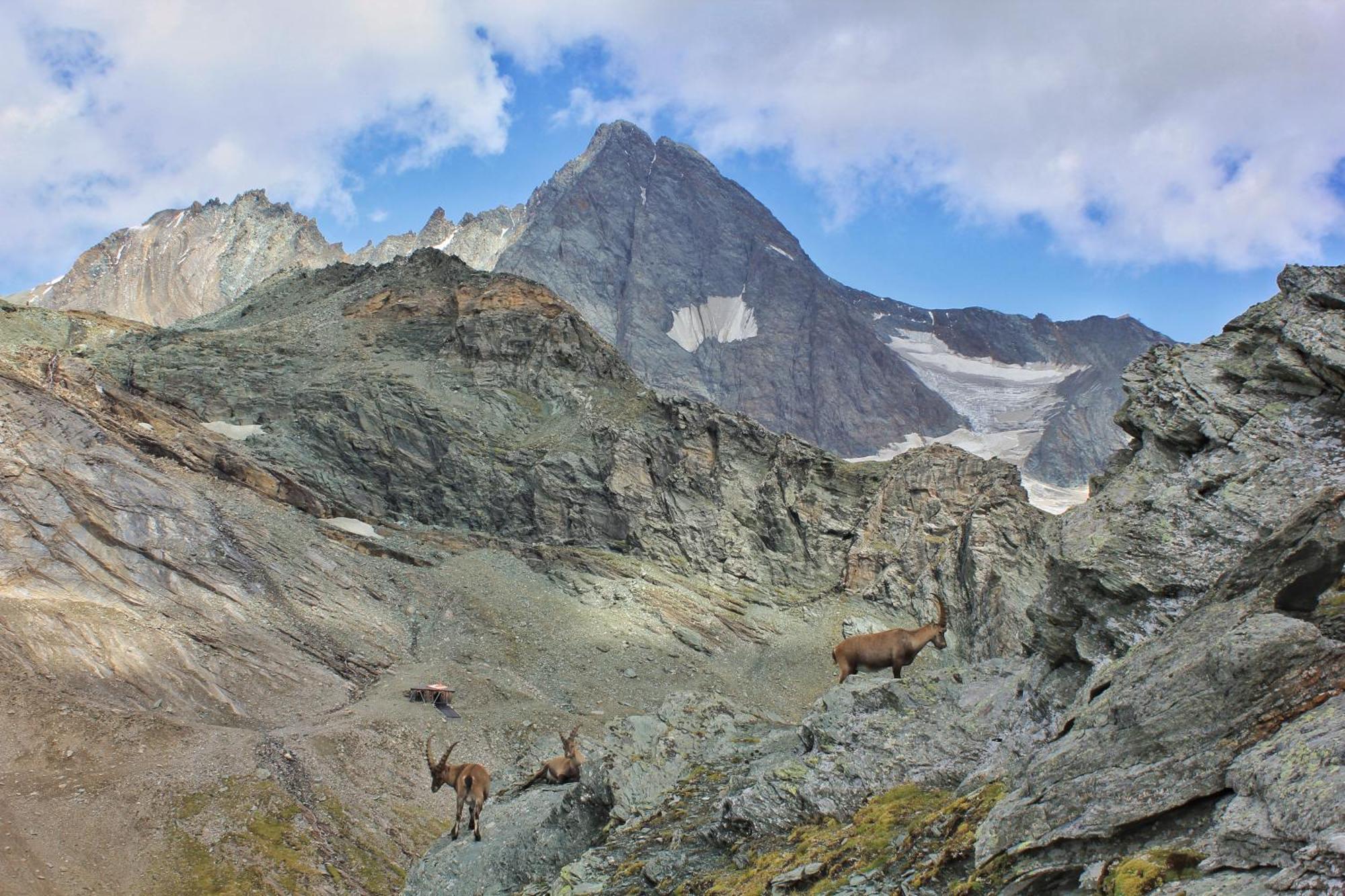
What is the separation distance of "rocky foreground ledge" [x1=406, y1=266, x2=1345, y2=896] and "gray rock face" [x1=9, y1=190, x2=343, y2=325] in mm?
190818

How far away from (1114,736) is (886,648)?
8.48 m

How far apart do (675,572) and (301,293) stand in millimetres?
64779

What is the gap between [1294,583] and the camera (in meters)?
7.49

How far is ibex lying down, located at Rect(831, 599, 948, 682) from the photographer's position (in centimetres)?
1568

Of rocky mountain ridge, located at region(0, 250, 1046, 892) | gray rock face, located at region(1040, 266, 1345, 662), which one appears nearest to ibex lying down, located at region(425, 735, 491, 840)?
gray rock face, located at region(1040, 266, 1345, 662)

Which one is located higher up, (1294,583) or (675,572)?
(675,572)

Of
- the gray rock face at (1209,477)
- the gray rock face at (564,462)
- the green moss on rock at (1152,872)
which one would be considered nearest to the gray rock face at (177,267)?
the gray rock face at (564,462)

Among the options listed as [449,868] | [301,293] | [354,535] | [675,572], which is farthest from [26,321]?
[449,868]

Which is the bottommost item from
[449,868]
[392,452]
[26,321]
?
[449,868]

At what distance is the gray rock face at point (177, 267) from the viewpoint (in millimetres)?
180625

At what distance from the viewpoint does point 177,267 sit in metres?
188

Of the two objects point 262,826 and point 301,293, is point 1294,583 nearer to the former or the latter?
point 262,826

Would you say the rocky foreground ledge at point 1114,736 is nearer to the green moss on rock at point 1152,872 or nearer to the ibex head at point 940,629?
the green moss on rock at point 1152,872

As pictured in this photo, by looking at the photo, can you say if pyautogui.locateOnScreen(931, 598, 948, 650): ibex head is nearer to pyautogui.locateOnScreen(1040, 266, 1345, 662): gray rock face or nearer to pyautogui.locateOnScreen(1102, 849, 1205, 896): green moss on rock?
pyautogui.locateOnScreen(1040, 266, 1345, 662): gray rock face
